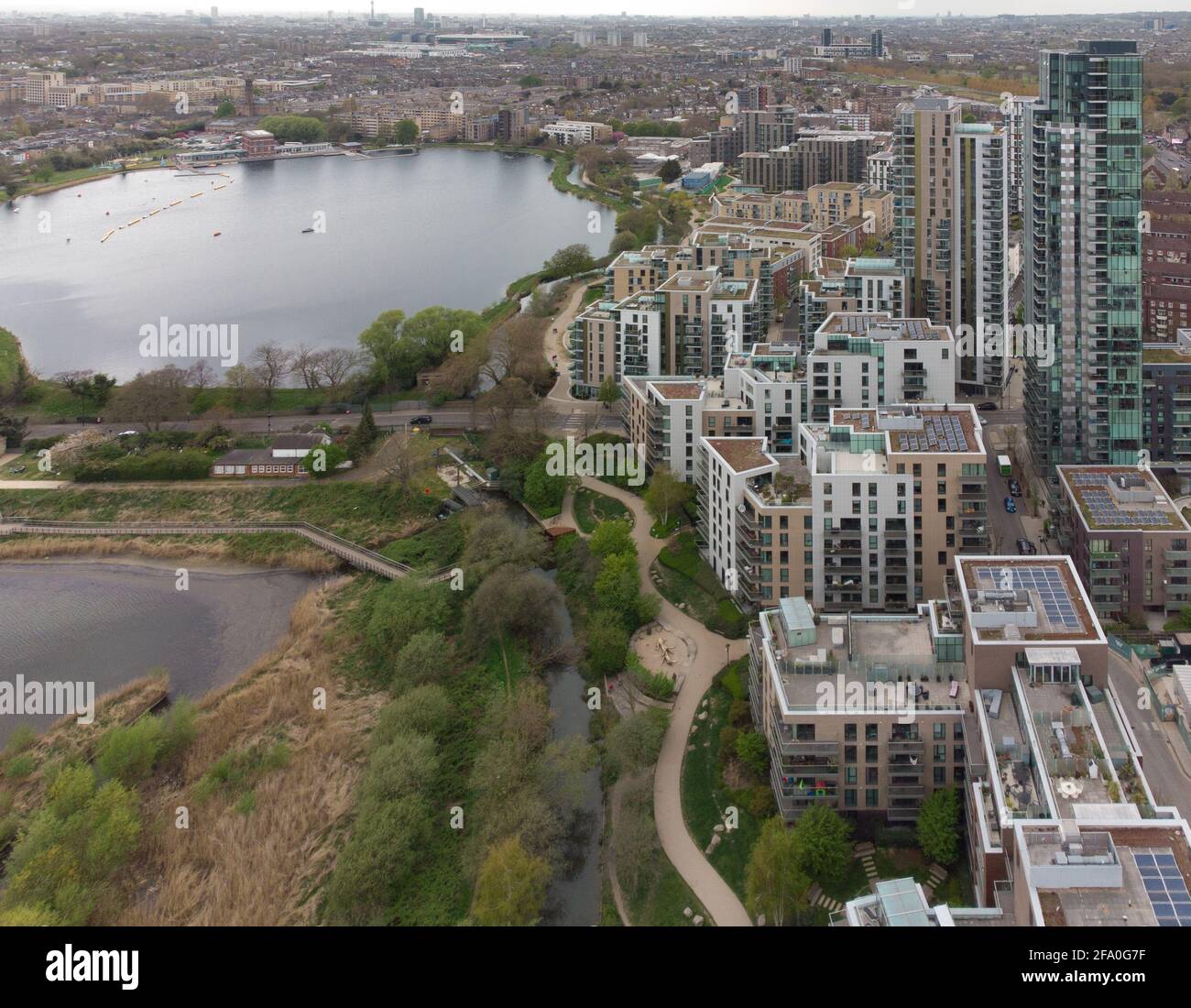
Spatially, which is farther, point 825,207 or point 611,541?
point 825,207

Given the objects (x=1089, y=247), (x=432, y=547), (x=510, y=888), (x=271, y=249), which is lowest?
(x=510, y=888)

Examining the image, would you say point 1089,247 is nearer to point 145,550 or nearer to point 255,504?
point 255,504

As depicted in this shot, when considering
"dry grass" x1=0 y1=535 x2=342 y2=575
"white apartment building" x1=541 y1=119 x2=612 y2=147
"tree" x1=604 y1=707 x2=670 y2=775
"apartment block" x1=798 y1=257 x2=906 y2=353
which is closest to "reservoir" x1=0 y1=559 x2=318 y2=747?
"dry grass" x1=0 y1=535 x2=342 y2=575

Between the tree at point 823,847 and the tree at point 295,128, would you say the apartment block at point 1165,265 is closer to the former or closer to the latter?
the tree at point 823,847

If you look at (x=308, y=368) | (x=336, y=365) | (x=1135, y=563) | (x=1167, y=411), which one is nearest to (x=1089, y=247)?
(x=1167, y=411)

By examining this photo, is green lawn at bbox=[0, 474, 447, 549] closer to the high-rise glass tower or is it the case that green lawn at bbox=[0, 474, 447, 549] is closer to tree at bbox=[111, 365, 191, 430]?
tree at bbox=[111, 365, 191, 430]
